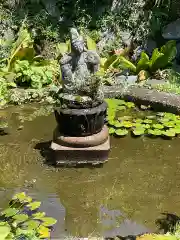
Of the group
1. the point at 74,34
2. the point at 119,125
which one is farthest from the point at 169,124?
the point at 74,34

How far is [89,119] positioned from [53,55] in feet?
11.9

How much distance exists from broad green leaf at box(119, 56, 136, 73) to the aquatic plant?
133cm

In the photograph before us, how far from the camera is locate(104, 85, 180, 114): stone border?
Result: 6.63m

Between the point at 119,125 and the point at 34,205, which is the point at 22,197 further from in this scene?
the point at 119,125

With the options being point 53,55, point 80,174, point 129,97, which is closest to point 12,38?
point 53,55

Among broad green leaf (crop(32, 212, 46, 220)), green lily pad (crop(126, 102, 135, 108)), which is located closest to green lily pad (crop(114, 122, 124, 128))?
green lily pad (crop(126, 102, 135, 108))

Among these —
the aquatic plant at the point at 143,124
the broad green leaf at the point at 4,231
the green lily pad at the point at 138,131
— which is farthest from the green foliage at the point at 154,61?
the broad green leaf at the point at 4,231

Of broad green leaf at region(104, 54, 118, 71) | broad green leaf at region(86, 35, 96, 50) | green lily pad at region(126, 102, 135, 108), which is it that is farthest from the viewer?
broad green leaf at region(86, 35, 96, 50)

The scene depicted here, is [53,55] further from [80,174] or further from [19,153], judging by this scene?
[80,174]

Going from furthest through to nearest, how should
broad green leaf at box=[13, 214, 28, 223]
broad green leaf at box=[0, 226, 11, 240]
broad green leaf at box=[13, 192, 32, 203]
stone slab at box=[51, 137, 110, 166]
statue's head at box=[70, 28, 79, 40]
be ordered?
stone slab at box=[51, 137, 110, 166], statue's head at box=[70, 28, 79, 40], broad green leaf at box=[13, 192, 32, 203], broad green leaf at box=[13, 214, 28, 223], broad green leaf at box=[0, 226, 11, 240]

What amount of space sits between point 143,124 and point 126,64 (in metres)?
1.96

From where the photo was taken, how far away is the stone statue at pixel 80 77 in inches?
202

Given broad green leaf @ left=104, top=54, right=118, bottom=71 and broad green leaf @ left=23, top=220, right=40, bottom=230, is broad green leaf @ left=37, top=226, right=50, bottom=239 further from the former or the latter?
broad green leaf @ left=104, top=54, right=118, bottom=71

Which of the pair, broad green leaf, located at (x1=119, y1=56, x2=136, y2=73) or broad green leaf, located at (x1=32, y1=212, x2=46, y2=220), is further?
broad green leaf, located at (x1=119, y1=56, x2=136, y2=73)
